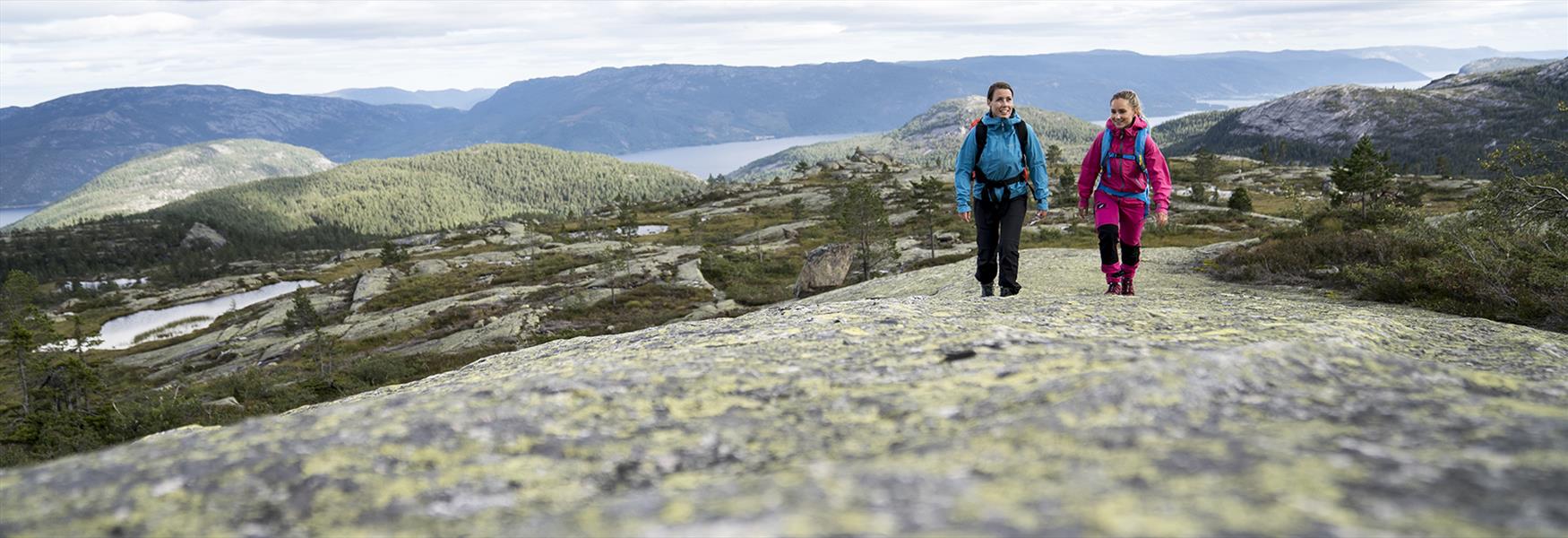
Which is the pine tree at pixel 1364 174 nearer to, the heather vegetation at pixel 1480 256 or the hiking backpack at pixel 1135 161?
the heather vegetation at pixel 1480 256

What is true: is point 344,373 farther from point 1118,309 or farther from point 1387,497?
point 1387,497

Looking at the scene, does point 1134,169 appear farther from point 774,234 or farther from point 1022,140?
point 774,234

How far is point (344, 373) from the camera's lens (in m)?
40.4

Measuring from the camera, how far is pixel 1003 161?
40.0 ft

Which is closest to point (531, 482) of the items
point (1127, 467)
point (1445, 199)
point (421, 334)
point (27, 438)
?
point (1127, 467)

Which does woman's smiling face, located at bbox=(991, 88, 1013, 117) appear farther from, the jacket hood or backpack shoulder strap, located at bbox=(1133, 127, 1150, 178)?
backpack shoulder strap, located at bbox=(1133, 127, 1150, 178)

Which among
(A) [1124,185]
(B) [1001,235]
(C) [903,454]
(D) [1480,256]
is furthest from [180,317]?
(D) [1480,256]

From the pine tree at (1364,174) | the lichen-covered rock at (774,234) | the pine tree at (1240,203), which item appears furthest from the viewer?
the lichen-covered rock at (774,234)

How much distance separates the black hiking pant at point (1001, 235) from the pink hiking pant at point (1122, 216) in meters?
1.44

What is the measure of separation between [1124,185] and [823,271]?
3615 centimetres

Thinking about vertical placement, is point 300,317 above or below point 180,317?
above

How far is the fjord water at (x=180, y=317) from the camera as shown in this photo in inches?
4311

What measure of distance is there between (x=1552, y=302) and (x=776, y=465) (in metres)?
12.8

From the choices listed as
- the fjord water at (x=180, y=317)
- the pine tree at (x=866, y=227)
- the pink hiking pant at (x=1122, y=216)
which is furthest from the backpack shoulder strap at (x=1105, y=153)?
the fjord water at (x=180, y=317)
